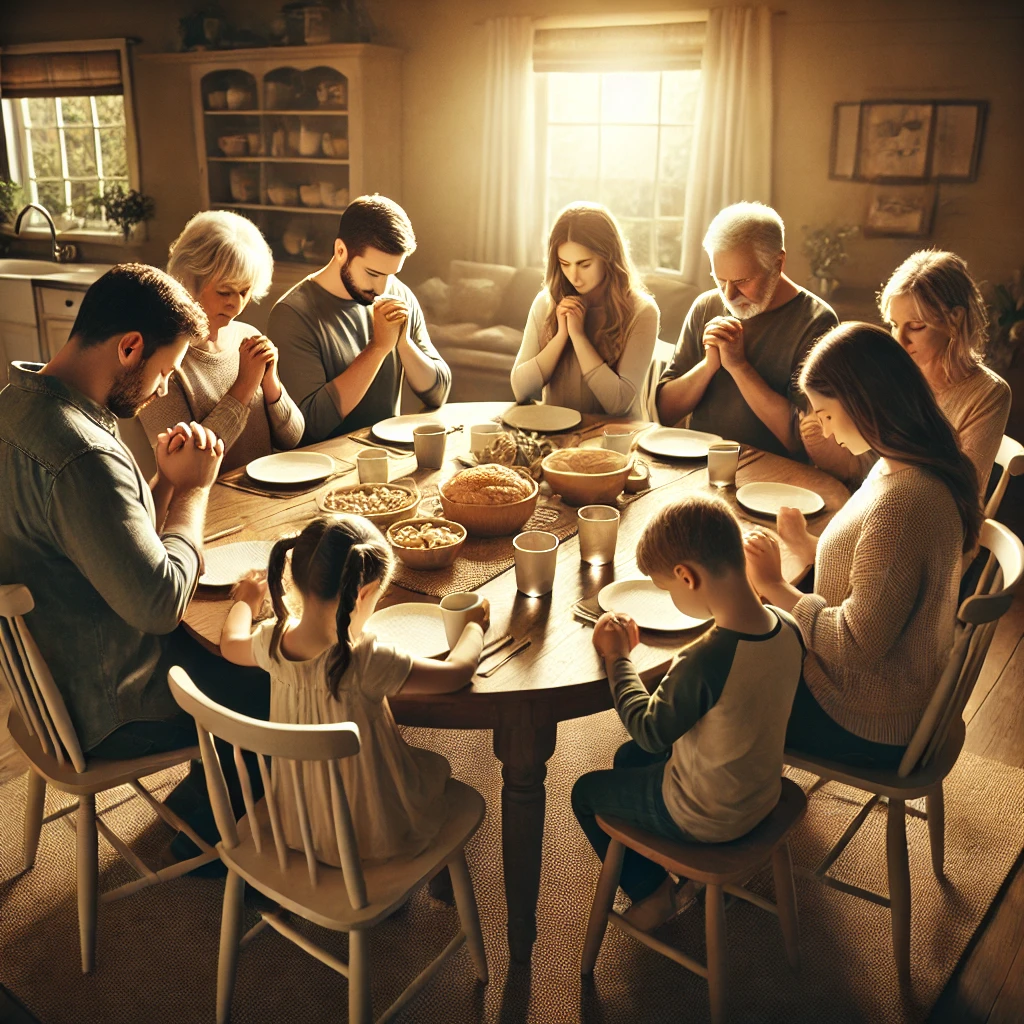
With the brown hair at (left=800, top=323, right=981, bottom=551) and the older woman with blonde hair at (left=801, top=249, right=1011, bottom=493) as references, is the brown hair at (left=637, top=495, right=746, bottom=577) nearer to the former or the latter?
the brown hair at (left=800, top=323, right=981, bottom=551)

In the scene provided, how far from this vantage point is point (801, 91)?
494 centimetres

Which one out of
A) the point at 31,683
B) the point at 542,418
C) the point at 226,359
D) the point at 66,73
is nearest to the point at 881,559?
the point at 542,418

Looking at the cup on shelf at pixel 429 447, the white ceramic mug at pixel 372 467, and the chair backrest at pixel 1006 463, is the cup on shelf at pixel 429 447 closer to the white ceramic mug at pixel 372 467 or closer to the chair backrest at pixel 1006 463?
the white ceramic mug at pixel 372 467

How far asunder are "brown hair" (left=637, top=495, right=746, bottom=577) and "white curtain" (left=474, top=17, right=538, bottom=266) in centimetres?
469

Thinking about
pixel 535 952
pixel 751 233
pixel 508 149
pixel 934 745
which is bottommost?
pixel 535 952

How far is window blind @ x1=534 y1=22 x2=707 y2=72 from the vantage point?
509cm

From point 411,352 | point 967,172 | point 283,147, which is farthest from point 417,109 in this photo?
point 411,352

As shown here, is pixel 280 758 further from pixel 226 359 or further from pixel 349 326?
pixel 349 326

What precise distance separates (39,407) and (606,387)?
5.76 feet

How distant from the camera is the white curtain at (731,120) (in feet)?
16.1

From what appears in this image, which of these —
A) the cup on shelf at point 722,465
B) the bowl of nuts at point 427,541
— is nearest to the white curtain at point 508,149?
the cup on shelf at point 722,465

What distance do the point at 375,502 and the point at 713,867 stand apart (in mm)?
1058

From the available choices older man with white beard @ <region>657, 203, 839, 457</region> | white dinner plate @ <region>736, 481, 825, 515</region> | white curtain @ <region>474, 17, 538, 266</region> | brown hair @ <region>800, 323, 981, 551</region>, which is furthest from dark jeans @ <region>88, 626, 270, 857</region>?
white curtain @ <region>474, 17, 538, 266</region>

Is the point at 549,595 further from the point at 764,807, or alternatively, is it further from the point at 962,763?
the point at 962,763
